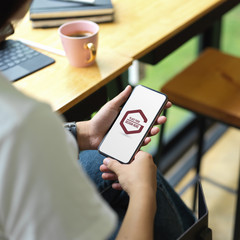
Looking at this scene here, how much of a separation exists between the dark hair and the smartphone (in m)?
0.38

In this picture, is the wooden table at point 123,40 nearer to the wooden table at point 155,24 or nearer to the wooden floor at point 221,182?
the wooden table at point 155,24

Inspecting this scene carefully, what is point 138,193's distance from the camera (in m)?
0.69

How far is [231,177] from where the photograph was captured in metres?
1.87

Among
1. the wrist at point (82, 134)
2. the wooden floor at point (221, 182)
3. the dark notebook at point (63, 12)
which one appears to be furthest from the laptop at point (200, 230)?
the wooden floor at point (221, 182)

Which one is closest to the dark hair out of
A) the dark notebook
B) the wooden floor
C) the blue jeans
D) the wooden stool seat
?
the blue jeans

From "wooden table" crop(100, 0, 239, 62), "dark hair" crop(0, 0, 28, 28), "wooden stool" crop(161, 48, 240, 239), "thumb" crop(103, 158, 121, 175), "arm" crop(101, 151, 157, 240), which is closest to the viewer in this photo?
"dark hair" crop(0, 0, 28, 28)

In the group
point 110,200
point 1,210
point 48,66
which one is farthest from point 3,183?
point 48,66

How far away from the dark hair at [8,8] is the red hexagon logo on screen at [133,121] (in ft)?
1.24

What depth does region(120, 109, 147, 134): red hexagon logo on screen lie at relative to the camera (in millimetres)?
843

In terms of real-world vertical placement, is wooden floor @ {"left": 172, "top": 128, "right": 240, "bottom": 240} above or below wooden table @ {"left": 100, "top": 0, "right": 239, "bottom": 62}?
below

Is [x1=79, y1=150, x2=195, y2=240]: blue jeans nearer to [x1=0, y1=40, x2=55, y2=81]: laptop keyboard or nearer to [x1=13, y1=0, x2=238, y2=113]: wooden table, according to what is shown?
[x1=13, y1=0, x2=238, y2=113]: wooden table

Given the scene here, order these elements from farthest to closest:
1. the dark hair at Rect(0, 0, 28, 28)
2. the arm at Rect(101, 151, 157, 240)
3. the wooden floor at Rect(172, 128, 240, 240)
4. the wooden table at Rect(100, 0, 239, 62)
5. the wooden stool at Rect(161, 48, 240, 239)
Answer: the wooden floor at Rect(172, 128, 240, 240)
the wooden stool at Rect(161, 48, 240, 239)
the wooden table at Rect(100, 0, 239, 62)
the arm at Rect(101, 151, 157, 240)
the dark hair at Rect(0, 0, 28, 28)

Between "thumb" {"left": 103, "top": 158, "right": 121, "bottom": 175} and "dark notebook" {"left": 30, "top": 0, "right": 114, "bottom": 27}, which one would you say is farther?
"dark notebook" {"left": 30, "top": 0, "right": 114, "bottom": 27}

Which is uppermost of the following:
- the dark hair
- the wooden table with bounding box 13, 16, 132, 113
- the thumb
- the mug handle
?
the dark hair
